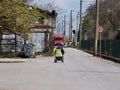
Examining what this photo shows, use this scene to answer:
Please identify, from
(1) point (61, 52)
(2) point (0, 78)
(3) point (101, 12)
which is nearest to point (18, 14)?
(1) point (61, 52)

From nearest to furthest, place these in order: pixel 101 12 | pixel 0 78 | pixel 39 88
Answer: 1. pixel 39 88
2. pixel 0 78
3. pixel 101 12

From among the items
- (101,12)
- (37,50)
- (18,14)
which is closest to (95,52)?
(37,50)

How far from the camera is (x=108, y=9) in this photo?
8875 cm

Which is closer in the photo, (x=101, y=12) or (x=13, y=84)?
(x=13, y=84)

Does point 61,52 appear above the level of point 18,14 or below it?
below

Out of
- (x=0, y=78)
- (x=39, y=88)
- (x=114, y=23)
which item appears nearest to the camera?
(x=39, y=88)

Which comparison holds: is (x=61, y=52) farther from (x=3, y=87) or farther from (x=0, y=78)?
(x=3, y=87)

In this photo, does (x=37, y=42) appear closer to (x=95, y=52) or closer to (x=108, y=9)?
(x=95, y=52)

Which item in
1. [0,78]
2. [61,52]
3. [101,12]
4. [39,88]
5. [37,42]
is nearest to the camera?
[39,88]

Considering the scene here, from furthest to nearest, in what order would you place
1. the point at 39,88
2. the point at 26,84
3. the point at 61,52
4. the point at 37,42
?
the point at 37,42
the point at 61,52
the point at 26,84
the point at 39,88

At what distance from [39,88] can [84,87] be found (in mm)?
1748

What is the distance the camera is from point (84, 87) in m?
17.7

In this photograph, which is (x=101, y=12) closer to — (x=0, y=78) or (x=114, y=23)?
(x=114, y=23)

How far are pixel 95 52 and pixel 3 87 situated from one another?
34211 mm
